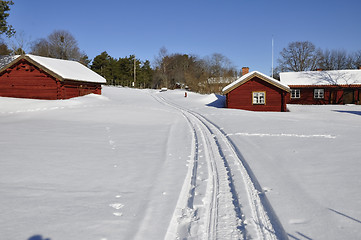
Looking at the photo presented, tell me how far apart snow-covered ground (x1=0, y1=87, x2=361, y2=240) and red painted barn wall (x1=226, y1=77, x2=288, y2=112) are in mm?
16105

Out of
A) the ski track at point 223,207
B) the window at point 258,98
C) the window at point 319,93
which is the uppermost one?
the window at point 319,93

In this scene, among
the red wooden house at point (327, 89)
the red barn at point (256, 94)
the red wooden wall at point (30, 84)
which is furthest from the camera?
the red wooden house at point (327, 89)

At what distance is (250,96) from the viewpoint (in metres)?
27.3

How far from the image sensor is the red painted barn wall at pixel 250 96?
26.7 metres

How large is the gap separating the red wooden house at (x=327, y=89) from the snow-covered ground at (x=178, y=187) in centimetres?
2539

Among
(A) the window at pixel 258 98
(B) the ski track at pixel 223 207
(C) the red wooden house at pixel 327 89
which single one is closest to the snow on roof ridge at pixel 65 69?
(A) the window at pixel 258 98

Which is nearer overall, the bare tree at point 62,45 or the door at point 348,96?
the door at point 348,96

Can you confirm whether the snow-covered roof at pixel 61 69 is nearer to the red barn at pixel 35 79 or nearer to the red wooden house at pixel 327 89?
the red barn at pixel 35 79

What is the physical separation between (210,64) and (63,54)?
3968 cm

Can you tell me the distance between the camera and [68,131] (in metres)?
12.3

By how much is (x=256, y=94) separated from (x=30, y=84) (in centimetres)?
2265

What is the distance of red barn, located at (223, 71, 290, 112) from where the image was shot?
87.4 ft

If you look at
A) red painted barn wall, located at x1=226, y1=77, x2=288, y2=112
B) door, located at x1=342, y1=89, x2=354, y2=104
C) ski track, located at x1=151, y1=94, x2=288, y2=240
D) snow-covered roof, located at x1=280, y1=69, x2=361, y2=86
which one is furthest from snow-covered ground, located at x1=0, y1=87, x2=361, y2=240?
door, located at x1=342, y1=89, x2=354, y2=104

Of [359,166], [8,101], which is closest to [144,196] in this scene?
[359,166]
